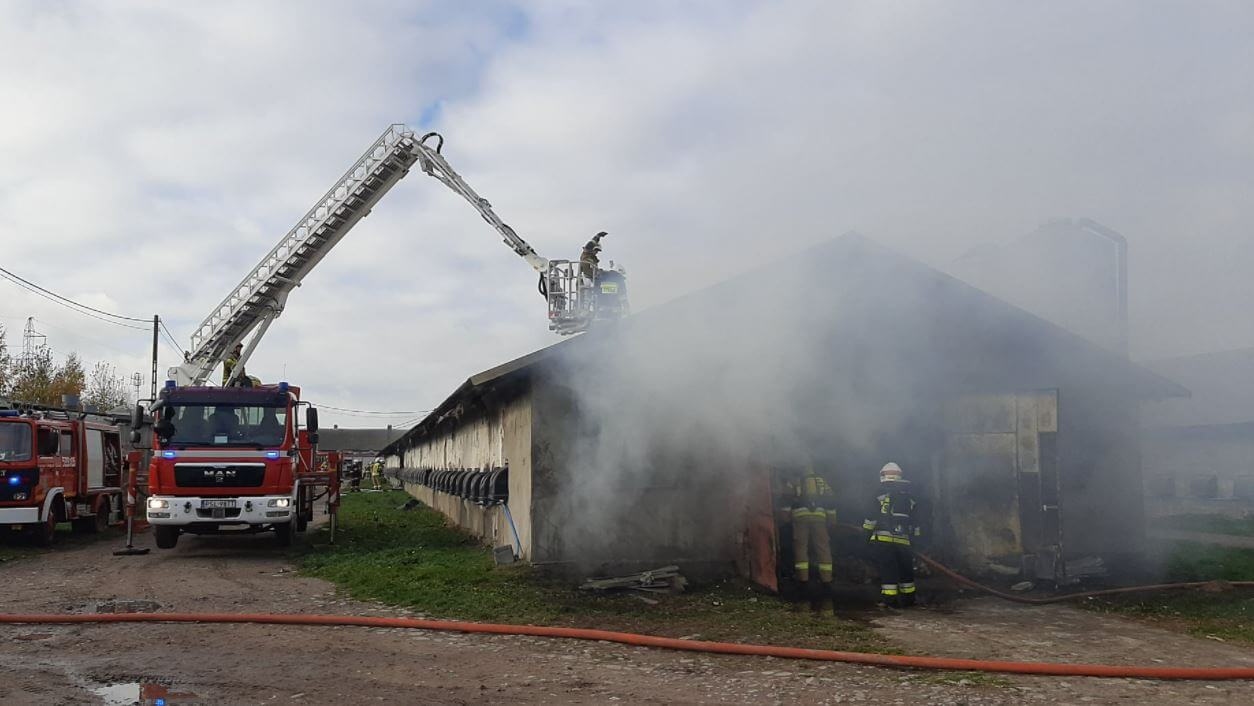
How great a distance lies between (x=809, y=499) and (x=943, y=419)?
2588 millimetres

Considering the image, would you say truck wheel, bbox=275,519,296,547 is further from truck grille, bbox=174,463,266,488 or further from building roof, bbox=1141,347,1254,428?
building roof, bbox=1141,347,1254,428

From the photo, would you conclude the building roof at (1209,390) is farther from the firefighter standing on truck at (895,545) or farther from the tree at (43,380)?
the tree at (43,380)

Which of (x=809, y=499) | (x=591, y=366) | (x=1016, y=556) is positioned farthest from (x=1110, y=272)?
(x=591, y=366)

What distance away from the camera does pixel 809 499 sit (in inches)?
395

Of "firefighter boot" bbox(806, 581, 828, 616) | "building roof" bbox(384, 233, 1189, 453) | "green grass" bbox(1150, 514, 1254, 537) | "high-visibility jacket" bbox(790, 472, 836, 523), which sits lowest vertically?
"green grass" bbox(1150, 514, 1254, 537)

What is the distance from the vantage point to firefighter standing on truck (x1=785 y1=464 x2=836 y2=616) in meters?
9.90

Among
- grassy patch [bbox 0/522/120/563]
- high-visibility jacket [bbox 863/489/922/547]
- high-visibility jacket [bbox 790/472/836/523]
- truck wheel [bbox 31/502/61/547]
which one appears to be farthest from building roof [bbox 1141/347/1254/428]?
truck wheel [bbox 31/502/61/547]

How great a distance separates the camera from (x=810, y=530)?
33.3ft

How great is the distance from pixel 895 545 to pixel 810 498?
102cm

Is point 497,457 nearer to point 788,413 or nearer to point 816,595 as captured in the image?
point 788,413

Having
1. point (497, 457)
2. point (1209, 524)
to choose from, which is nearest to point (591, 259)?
point (497, 457)

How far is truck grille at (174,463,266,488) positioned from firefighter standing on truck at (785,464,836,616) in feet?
26.4

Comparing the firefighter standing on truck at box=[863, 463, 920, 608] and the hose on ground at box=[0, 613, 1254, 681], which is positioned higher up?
the firefighter standing on truck at box=[863, 463, 920, 608]

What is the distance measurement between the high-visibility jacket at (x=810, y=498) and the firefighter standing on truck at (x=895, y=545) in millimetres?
540
